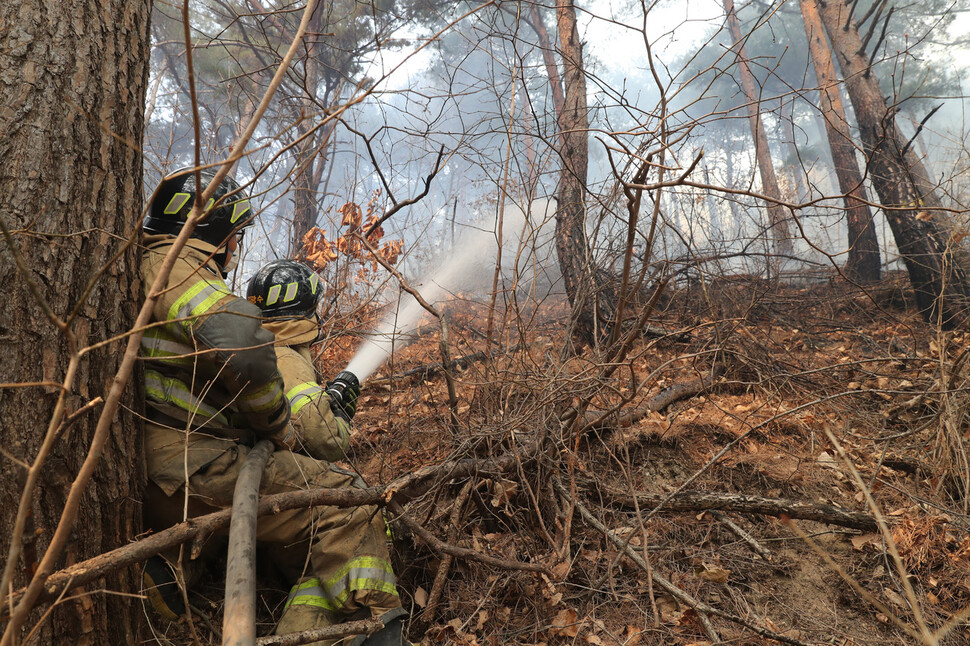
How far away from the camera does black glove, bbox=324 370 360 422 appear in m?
3.10

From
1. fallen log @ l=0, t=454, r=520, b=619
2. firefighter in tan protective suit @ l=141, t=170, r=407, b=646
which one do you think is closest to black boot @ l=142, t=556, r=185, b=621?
firefighter in tan protective suit @ l=141, t=170, r=407, b=646

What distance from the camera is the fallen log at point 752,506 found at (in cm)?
309

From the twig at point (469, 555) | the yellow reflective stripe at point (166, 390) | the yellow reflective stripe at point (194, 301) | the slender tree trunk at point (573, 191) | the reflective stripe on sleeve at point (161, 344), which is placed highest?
the slender tree trunk at point (573, 191)

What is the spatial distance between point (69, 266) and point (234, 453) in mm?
964

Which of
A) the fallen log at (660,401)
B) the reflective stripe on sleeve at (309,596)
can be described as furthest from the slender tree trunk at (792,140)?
the reflective stripe on sleeve at (309,596)

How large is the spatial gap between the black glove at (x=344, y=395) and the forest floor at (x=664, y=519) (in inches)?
8.8

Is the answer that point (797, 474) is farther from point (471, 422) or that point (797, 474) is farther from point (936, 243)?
point (936, 243)

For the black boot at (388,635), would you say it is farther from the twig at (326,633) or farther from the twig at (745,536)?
the twig at (745,536)

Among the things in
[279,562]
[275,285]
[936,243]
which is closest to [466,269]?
[936,243]

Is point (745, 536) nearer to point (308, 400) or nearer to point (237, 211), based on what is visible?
point (308, 400)

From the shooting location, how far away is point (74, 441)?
6.10 ft

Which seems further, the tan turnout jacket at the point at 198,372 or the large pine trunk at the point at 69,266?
the tan turnout jacket at the point at 198,372

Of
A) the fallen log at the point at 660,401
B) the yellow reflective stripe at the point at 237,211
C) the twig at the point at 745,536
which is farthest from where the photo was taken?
the fallen log at the point at 660,401

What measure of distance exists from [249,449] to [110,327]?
78 centimetres
